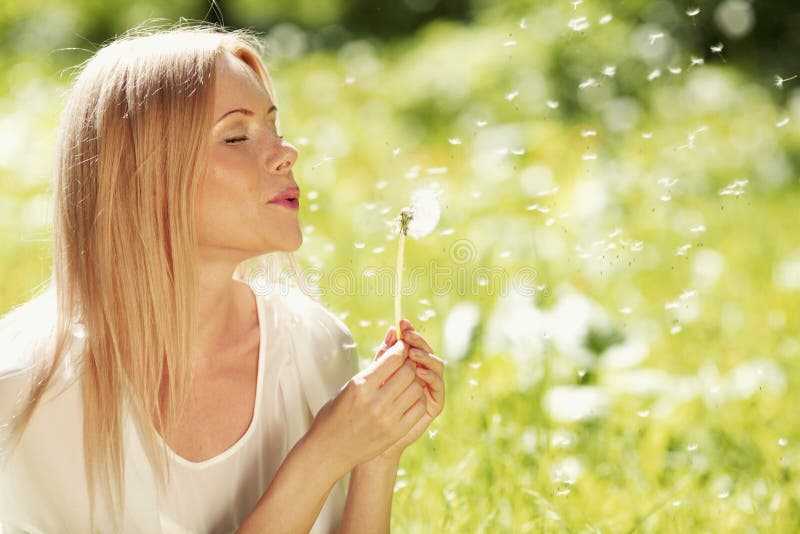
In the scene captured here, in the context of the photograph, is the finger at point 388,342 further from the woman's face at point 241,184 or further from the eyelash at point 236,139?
the eyelash at point 236,139

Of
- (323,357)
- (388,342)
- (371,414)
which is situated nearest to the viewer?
(371,414)

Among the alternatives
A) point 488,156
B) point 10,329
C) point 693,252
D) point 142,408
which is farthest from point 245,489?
point 488,156

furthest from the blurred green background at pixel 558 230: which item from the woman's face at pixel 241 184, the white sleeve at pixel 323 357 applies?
the woman's face at pixel 241 184

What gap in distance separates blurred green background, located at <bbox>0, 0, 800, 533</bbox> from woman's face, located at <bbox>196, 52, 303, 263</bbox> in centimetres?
23

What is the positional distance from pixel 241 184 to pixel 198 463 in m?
0.36

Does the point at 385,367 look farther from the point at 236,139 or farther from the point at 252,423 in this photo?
the point at 236,139

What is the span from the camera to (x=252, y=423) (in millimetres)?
1351

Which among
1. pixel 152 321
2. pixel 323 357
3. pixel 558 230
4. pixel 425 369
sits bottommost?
pixel 558 230

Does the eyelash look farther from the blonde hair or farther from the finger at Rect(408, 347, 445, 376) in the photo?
the finger at Rect(408, 347, 445, 376)

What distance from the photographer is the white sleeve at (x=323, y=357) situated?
1446mm

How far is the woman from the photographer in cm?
123

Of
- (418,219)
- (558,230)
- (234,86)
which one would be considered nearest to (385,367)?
(418,219)

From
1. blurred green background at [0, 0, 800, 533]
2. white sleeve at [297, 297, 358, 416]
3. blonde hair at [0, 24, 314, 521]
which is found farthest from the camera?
blurred green background at [0, 0, 800, 533]

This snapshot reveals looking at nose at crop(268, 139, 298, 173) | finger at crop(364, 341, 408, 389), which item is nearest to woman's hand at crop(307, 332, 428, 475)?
finger at crop(364, 341, 408, 389)
